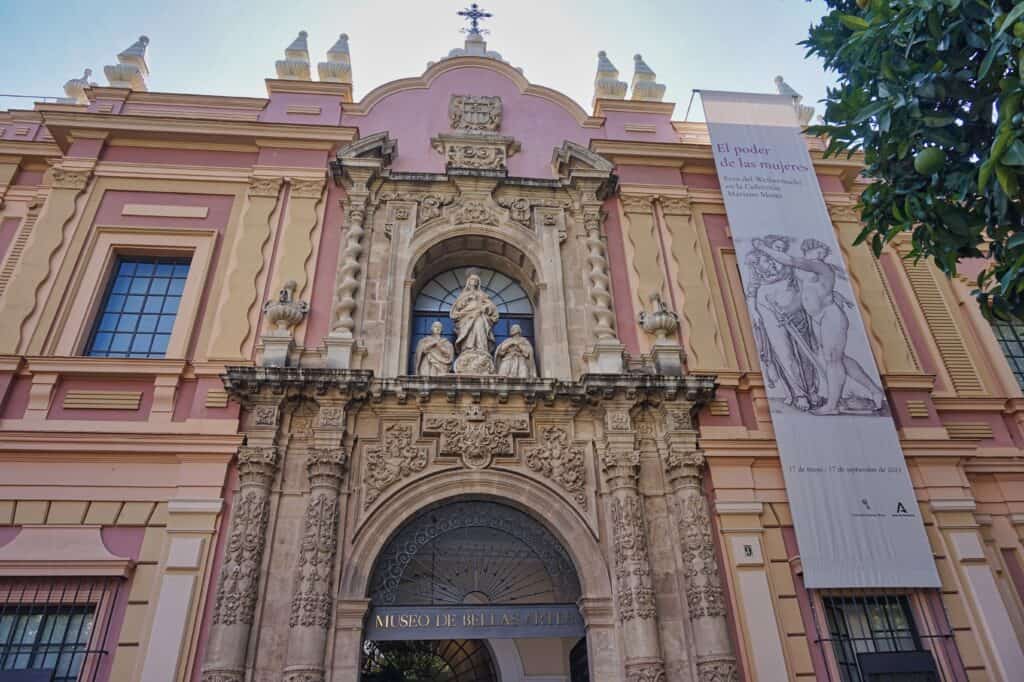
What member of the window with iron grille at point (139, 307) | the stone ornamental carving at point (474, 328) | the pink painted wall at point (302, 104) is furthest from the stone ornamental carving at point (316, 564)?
the pink painted wall at point (302, 104)

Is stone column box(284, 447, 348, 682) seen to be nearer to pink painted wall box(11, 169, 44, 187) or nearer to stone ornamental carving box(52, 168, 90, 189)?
stone ornamental carving box(52, 168, 90, 189)

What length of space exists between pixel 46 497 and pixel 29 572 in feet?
2.95

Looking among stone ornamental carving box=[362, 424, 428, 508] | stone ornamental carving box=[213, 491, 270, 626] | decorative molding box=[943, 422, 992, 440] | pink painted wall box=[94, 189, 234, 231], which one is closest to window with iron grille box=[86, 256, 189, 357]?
pink painted wall box=[94, 189, 234, 231]

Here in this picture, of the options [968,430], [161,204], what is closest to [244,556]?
[161,204]

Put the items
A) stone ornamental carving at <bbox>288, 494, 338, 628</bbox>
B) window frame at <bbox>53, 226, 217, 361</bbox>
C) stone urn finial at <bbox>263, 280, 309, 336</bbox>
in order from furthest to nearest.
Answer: stone urn finial at <bbox>263, 280, 309, 336</bbox>
window frame at <bbox>53, 226, 217, 361</bbox>
stone ornamental carving at <bbox>288, 494, 338, 628</bbox>

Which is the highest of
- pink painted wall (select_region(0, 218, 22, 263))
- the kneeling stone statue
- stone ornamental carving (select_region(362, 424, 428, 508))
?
pink painted wall (select_region(0, 218, 22, 263))

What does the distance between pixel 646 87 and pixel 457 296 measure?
19.6 feet

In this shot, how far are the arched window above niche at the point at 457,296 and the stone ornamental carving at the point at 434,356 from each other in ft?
1.61

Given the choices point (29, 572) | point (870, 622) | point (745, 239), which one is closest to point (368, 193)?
point (745, 239)

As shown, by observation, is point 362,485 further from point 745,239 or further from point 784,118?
point 784,118

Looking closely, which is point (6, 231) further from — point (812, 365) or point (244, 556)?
point (812, 365)

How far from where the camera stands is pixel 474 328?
10188 millimetres

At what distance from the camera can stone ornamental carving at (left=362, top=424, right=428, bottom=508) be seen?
28.3ft

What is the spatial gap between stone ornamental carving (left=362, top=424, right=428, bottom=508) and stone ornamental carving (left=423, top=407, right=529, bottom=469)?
269 mm
